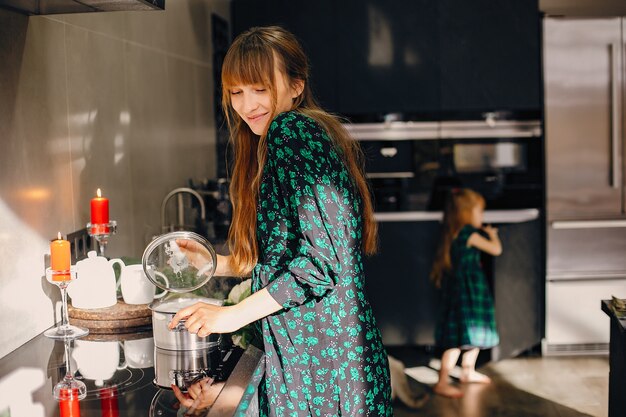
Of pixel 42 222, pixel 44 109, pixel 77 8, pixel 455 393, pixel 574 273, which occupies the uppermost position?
pixel 77 8

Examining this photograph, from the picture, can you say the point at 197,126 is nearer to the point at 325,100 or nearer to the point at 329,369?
the point at 325,100

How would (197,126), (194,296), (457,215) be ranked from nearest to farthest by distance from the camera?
(194,296)
(197,126)
(457,215)

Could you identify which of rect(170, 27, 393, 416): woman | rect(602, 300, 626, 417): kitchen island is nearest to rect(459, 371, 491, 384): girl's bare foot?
rect(602, 300, 626, 417): kitchen island

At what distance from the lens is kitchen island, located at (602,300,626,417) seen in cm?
226

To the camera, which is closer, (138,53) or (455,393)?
(138,53)

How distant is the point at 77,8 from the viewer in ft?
6.17

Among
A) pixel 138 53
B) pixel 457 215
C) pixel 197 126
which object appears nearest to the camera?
pixel 138 53

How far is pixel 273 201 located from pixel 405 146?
3.20 meters

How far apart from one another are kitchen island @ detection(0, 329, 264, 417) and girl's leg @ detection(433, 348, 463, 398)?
2.34 m

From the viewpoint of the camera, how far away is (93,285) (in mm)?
1924

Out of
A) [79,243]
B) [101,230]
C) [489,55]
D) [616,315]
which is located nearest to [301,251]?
[101,230]

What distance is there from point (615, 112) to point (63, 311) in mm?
3595

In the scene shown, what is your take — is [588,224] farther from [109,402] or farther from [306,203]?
[109,402]

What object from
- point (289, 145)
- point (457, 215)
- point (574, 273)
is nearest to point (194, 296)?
point (289, 145)
